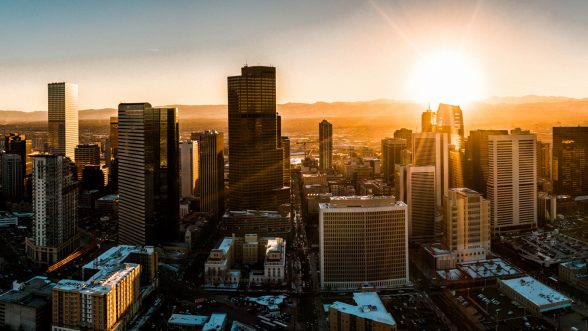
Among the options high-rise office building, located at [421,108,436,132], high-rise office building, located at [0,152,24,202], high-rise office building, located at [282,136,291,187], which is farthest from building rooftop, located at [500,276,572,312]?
high-rise office building, located at [0,152,24,202]

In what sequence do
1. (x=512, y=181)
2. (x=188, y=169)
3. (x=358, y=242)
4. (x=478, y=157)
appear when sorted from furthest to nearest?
(x=188, y=169) → (x=478, y=157) → (x=512, y=181) → (x=358, y=242)

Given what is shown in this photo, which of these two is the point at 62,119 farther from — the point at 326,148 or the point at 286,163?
the point at 326,148

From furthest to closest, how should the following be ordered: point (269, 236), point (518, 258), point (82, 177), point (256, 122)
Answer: point (82, 177), point (256, 122), point (269, 236), point (518, 258)

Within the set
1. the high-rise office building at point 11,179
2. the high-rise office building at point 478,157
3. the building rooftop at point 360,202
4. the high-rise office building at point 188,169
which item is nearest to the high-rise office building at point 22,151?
the high-rise office building at point 11,179

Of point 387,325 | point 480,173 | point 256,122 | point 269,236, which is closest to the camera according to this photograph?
point 387,325

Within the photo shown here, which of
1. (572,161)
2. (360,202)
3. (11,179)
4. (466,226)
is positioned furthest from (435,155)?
(11,179)

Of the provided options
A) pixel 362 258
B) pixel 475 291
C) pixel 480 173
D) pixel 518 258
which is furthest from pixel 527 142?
pixel 362 258

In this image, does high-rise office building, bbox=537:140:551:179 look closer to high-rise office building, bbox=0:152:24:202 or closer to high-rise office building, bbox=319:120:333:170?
high-rise office building, bbox=319:120:333:170

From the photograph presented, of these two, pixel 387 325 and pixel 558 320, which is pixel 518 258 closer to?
pixel 558 320
